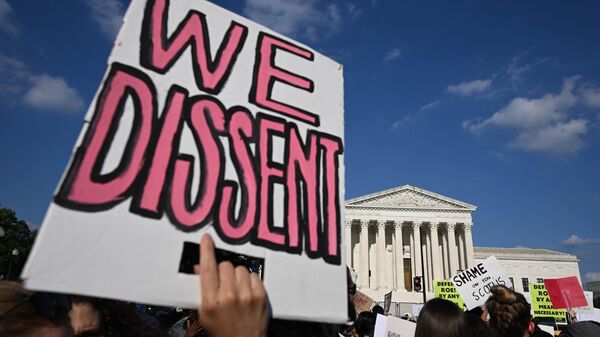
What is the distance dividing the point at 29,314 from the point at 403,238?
166ft

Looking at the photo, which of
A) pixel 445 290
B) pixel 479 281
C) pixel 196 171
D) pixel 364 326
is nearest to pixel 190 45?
pixel 196 171

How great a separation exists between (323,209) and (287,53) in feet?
2.46

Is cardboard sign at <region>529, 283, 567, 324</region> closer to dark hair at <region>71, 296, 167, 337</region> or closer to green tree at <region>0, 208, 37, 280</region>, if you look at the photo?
dark hair at <region>71, 296, 167, 337</region>

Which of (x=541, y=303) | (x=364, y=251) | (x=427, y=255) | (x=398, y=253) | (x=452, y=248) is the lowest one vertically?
(x=541, y=303)

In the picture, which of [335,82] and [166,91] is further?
[335,82]

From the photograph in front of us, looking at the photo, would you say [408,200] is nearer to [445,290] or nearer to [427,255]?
[427,255]

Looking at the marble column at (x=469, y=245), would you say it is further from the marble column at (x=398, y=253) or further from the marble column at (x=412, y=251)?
the marble column at (x=398, y=253)

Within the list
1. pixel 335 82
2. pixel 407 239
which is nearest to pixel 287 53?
pixel 335 82

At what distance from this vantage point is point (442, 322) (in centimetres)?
244

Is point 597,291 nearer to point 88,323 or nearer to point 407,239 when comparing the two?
point 407,239

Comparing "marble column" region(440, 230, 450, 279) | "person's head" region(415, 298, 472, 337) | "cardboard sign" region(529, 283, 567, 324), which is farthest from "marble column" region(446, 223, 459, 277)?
"person's head" region(415, 298, 472, 337)

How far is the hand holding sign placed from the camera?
978mm

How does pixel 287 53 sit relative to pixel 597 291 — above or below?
above

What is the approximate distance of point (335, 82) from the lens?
1862 millimetres
